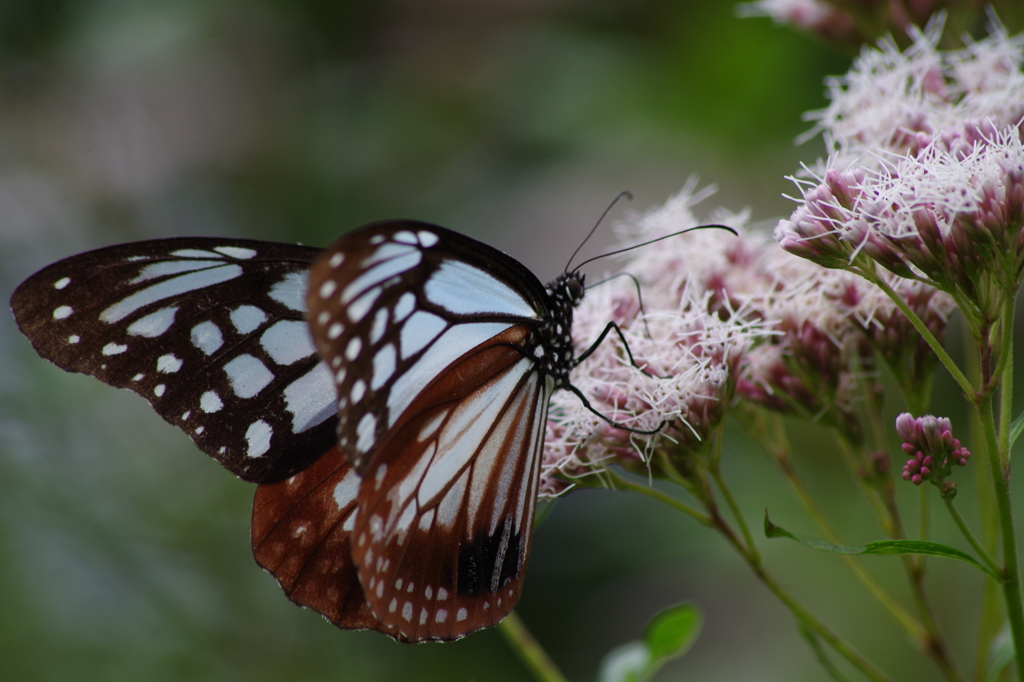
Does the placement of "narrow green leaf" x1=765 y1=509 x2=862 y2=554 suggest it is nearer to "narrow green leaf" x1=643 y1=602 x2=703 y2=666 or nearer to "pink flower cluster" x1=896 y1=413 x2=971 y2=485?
"pink flower cluster" x1=896 y1=413 x2=971 y2=485

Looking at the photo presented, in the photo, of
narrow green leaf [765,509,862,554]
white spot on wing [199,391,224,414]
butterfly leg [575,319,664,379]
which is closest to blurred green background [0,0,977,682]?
white spot on wing [199,391,224,414]

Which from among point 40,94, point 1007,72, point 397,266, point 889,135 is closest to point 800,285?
point 889,135

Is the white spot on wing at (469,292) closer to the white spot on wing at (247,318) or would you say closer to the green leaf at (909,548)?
the white spot on wing at (247,318)

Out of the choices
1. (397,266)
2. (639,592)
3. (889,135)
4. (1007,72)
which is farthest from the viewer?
(639,592)

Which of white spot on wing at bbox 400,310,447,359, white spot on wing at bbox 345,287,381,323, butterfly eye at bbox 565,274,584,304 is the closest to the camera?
white spot on wing at bbox 345,287,381,323

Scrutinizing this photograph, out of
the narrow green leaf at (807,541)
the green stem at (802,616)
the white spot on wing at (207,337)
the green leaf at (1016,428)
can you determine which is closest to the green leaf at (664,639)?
the green stem at (802,616)

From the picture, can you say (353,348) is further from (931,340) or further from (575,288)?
(931,340)

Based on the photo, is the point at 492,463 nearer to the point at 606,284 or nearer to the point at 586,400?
the point at 586,400
